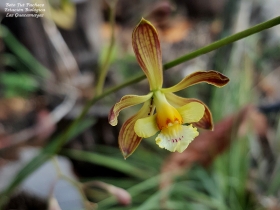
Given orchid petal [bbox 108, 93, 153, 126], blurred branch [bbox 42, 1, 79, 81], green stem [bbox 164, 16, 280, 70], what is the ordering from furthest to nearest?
blurred branch [bbox 42, 1, 79, 81]
orchid petal [bbox 108, 93, 153, 126]
green stem [bbox 164, 16, 280, 70]

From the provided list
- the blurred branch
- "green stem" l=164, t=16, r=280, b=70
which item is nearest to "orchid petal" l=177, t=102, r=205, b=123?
"green stem" l=164, t=16, r=280, b=70

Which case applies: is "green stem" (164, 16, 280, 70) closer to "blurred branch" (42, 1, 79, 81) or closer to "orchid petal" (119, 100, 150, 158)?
"orchid petal" (119, 100, 150, 158)

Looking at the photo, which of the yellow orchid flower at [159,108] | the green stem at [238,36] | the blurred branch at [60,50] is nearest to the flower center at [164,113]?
the yellow orchid flower at [159,108]

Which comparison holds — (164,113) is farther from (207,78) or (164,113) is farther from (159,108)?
(207,78)

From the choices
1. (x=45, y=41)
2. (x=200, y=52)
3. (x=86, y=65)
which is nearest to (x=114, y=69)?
(x=86, y=65)

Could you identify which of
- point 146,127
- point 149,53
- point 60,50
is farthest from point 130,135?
point 60,50

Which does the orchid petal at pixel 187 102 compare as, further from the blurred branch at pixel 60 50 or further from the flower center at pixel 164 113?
the blurred branch at pixel 60 50
